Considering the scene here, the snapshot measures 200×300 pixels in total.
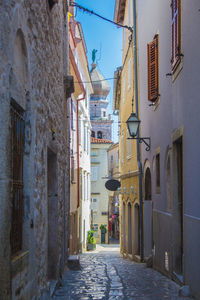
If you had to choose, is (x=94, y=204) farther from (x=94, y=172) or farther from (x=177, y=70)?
(x=177, y=70)

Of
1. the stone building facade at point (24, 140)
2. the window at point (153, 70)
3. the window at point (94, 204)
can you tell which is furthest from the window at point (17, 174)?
the window at point (94, 204)

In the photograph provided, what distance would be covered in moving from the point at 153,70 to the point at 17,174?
8126 mm

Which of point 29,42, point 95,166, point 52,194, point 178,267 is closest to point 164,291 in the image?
point 178,267

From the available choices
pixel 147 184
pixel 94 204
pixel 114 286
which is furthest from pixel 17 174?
pixel 94 204

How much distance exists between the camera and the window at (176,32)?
8281mm

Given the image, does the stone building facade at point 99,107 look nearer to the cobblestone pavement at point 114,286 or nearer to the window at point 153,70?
the window at point 153,70

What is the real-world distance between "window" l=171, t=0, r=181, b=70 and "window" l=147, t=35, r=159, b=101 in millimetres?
2758

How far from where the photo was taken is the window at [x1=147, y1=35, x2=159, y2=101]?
39.1 feet

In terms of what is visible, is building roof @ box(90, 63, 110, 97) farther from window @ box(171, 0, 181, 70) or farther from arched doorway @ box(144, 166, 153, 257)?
window @ box(171, 0, 181, 70)

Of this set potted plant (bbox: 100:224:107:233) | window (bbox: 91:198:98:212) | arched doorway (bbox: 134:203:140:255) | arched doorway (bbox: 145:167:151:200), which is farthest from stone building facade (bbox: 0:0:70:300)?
window (bbox: 91:198:98:212)

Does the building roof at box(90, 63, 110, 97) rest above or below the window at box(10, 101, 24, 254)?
above

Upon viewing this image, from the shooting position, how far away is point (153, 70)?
40.5ft

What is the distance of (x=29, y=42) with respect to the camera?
5270 mm

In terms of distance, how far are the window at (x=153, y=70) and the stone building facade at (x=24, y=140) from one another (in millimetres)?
4818
